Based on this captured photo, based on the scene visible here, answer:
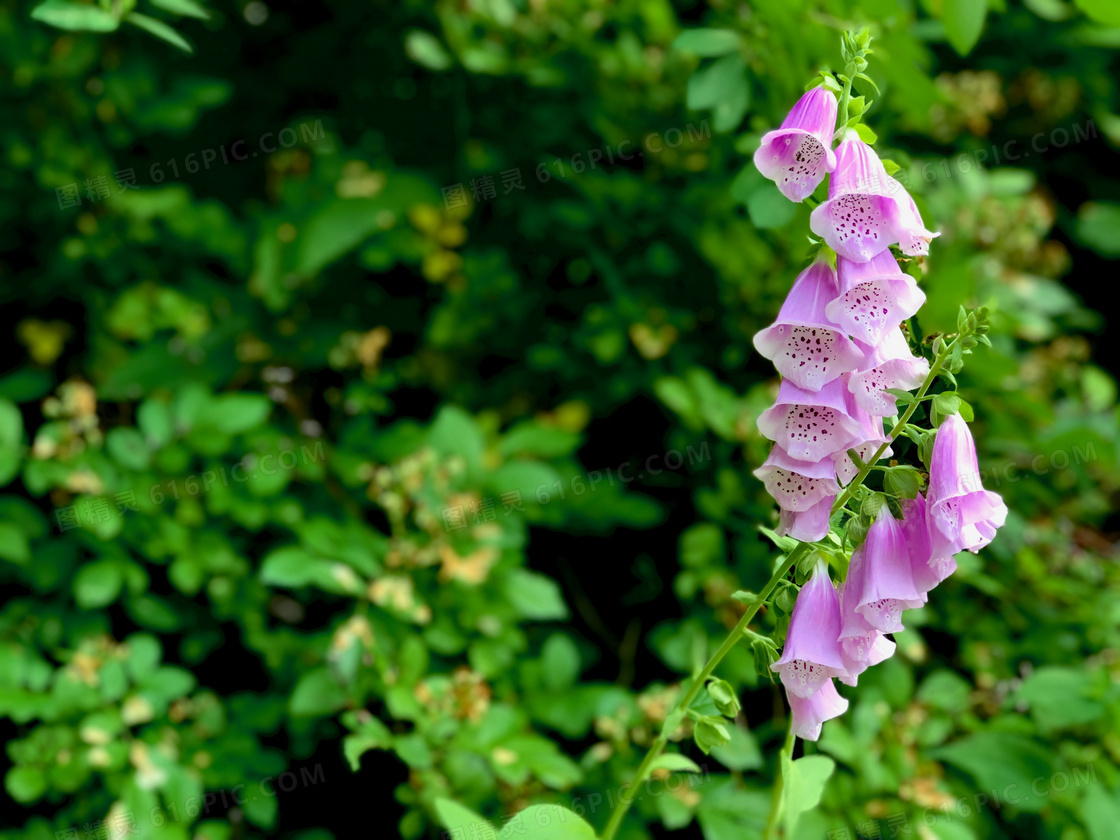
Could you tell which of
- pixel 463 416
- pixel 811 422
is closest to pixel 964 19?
pixel 811 422

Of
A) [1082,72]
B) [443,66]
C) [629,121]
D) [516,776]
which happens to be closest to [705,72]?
[629,121]

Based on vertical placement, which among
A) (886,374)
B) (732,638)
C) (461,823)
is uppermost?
(886,374)

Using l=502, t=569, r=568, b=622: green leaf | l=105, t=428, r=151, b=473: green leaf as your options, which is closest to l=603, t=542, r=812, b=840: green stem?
l=502, t=569, r=568, b=622: green leaf

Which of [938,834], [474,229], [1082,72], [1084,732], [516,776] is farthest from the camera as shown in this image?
[1082,72]

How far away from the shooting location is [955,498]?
953 millimetres

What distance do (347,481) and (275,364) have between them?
42 centimetres

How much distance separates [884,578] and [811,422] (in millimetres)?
185

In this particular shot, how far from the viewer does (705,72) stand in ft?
5.43

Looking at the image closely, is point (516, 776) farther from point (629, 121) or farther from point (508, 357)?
point (629, 121)

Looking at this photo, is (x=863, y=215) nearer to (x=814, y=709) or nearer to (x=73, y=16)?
(x=814, y=709)

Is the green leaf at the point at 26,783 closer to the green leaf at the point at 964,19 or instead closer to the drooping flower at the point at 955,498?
the drooping flower at the point at 955,498

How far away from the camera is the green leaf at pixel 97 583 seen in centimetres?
164

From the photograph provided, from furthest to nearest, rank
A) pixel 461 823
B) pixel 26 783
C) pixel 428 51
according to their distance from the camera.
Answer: pixel 428 51, pixel 26 783, pixel 461 823

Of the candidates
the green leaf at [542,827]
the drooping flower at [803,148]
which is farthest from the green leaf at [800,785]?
the drooping flower at [803,148]
